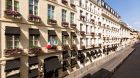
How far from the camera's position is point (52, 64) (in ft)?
88.5

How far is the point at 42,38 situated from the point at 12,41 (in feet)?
19.4

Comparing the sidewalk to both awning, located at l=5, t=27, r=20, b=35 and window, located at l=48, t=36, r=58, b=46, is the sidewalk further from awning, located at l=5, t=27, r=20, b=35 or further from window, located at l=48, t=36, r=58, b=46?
awning, located at l=5, t=27, r=20, b=35

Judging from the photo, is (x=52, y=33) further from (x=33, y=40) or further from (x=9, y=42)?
(x=9, y=42)

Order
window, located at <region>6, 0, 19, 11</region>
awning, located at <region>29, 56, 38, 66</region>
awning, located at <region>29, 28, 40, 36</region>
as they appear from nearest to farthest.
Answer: window, located at <region>6, 0, 19, 11</region> → awning, located at <region>29, 56, 38, 66</region> → awning, located at <region>29, 28, 40, 36</region>

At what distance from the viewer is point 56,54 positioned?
29.3 metres

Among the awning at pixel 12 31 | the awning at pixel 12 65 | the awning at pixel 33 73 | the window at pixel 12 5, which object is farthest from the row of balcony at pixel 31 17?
Answer: the awning at pixel 33 73

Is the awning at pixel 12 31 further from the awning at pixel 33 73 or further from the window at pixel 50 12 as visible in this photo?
the window at pixel 50 12

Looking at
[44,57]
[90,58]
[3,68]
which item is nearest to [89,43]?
[90,58]

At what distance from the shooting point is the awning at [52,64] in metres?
25.8

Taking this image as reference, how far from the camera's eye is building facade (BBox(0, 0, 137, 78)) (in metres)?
19.6

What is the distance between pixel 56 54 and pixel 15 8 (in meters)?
11.1

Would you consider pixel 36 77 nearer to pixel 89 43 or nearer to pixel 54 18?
pixel 54 18

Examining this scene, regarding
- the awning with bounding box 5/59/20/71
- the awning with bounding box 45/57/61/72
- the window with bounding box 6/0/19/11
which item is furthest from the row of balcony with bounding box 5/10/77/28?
the awning with bounding box 45/57/61/72

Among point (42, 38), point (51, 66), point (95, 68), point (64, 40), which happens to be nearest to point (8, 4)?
point (42, 38)
